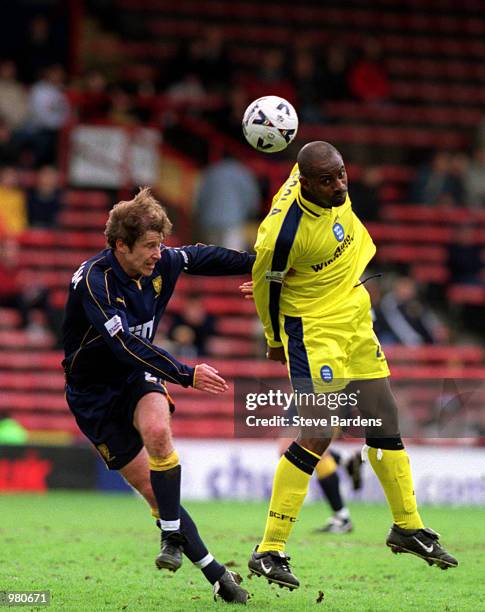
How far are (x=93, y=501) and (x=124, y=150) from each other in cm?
587

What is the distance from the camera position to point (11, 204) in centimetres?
1642

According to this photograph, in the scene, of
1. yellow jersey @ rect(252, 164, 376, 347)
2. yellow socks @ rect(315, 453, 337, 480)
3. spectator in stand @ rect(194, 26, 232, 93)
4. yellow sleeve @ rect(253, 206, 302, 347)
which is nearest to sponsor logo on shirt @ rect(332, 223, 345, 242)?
yellow jersey @ rect(252, 164, 376, 347)

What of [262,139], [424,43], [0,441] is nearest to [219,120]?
[424,43]

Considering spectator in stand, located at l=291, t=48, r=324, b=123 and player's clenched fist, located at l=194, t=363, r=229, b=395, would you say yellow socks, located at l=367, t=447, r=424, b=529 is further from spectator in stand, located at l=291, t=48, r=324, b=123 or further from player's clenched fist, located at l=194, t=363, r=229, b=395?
spectator in stand, located at l=291, t=48, r=324, b=123

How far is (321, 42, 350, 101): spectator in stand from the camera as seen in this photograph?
18.3 meters

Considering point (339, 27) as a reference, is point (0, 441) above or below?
below

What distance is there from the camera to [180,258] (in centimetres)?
717

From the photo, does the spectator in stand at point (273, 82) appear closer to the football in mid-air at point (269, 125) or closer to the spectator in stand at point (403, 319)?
the spectator in stand at point (403, 319)

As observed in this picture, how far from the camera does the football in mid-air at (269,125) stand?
746 cm

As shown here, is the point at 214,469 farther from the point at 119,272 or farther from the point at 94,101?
the point at 119,272

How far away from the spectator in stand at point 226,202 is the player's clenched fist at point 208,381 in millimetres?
9961

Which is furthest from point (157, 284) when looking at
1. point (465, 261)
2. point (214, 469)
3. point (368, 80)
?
point (368, 80)

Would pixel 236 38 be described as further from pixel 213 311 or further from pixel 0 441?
pixel 0 441

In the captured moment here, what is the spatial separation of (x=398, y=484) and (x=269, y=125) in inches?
89.4
